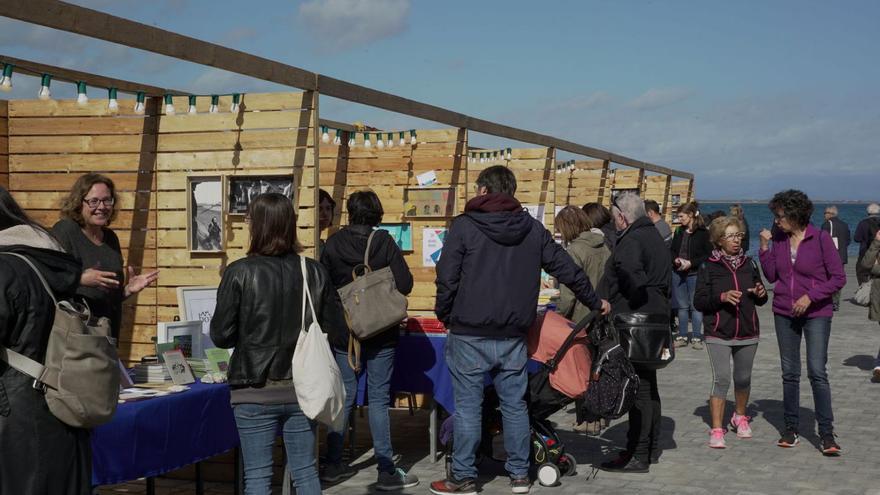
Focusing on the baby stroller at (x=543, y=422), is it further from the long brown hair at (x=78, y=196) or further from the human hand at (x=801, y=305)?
the long brown hair at (x=78, y=196)

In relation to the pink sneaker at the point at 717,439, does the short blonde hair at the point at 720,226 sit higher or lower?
higher

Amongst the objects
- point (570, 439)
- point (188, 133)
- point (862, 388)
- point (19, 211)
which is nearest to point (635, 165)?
point (862, 388)

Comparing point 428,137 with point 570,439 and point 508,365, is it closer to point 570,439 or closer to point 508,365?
point 570,439

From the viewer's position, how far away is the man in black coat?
261 inches

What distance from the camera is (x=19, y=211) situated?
343cm

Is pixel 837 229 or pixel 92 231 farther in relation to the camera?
pixel 837 229

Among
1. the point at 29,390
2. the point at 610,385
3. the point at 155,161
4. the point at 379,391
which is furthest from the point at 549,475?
the point at 29,390

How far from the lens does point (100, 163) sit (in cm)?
683

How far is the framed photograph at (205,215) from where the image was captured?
22.0 ft

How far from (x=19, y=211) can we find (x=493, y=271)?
301 centimetres

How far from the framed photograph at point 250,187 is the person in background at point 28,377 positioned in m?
3.17

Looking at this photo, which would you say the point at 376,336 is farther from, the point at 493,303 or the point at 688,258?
the point at 688,258

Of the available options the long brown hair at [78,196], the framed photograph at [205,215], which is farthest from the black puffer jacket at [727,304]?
the long brown hair at [78,196]

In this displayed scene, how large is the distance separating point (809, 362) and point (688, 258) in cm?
611
